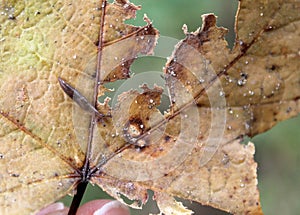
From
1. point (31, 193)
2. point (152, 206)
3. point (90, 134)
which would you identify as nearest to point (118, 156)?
point (90, 134)

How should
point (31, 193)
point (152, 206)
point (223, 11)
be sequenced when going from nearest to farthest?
point (31, 193), point (152, 206), point (223, 11)

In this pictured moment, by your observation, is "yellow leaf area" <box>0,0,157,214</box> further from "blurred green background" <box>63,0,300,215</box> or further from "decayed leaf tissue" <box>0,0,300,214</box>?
"blurred green background" <box>63,0,300,215</box>

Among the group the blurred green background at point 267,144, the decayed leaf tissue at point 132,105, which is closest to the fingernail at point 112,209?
the decayed leaf tissue at point 132,105

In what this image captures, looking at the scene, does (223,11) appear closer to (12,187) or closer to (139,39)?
(139,39)

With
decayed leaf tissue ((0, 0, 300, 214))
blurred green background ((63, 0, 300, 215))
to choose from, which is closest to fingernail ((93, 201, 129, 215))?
decayed leaf tissue ((0, 0, 300, 214))

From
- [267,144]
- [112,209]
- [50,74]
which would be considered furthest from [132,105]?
[267,144]

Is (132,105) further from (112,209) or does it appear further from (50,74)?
(112,209)

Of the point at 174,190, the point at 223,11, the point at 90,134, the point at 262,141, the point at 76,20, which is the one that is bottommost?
the point at 174,190
